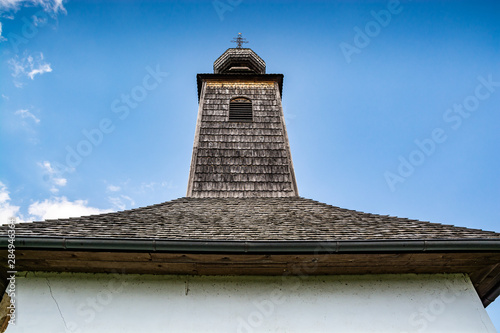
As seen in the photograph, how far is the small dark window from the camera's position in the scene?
9784 mm

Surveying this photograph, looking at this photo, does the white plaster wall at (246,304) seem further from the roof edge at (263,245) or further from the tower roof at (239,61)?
the tower roof at (239,61)

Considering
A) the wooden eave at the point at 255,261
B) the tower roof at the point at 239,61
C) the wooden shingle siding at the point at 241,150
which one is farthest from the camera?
the tower roof at the point at 239,61

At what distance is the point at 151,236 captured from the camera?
4.01 metres

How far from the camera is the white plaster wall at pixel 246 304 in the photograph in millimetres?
3693

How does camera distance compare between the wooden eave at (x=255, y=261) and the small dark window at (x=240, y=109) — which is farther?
the small dark window at (x=240, y=109)

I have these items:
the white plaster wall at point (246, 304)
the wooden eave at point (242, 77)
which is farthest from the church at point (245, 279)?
the wooden eave at point (242, 77)

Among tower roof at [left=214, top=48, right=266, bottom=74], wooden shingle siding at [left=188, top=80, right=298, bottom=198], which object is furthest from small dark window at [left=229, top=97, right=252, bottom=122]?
tower roof at [left=214, top=48, right=266, bottom=74]

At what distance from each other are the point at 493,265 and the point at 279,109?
690cm

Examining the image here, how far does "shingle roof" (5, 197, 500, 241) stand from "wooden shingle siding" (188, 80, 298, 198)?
1.62 m

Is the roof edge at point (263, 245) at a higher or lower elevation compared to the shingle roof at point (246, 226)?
lower

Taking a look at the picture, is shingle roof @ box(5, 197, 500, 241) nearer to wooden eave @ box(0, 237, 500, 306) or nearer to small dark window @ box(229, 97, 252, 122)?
wooden eave @ box(0, 237, 500, 306)

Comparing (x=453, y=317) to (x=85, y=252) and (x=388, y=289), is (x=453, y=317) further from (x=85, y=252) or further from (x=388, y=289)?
(x=85, y=252)

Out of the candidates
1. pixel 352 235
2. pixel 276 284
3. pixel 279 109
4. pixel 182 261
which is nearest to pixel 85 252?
pixel 182 261

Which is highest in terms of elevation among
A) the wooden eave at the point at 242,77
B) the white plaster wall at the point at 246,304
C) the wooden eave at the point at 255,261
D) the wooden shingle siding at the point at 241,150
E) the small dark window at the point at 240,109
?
the wooden eave at the point at 242,77
